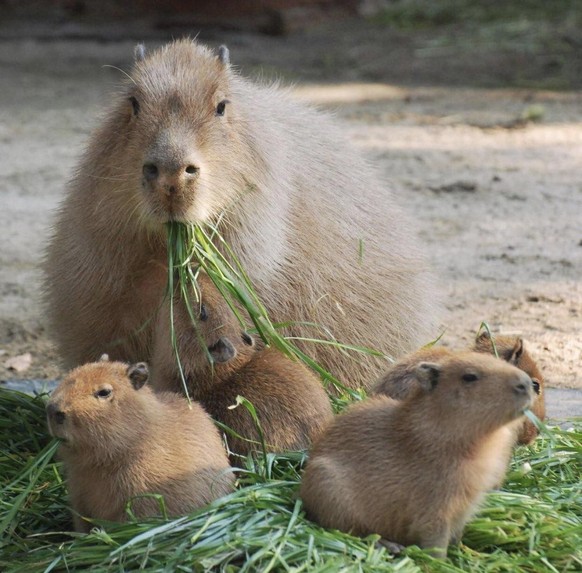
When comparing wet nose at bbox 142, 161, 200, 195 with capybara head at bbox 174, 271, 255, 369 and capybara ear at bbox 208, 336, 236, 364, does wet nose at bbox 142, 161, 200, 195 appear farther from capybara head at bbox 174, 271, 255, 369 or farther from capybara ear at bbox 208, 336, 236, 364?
capybara ear at bbox 208, 336, 236, 364

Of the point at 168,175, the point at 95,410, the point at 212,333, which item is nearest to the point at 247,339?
the point at 212,333

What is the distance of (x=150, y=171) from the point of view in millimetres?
3797

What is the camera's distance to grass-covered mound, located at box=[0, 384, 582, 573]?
314cm

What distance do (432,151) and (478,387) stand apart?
6015 mm

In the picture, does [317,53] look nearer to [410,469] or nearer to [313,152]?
[313,152]

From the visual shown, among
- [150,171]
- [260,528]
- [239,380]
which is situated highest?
[150,171]

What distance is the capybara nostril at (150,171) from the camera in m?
3.78

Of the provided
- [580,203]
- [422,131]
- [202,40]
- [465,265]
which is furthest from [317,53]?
[465,265]

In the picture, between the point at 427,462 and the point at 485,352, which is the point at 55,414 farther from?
the point at 485,352

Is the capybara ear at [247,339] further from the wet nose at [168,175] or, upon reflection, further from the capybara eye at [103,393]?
the capybara eye at [103,393]

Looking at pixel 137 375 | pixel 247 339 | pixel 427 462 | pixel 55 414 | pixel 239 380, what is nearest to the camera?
pixel 427 462

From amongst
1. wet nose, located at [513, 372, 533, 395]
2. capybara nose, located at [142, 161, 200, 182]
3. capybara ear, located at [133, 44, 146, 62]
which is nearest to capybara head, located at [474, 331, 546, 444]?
wet nose, located at [513, 372, 533, 395]

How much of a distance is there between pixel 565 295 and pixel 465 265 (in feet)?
2.52

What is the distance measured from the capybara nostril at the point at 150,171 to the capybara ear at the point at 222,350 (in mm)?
566
